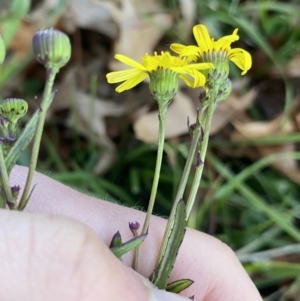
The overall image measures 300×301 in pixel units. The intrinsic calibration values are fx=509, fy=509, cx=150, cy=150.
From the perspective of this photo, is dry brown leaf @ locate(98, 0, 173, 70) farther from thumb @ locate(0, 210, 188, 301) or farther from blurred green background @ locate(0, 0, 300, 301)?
thumb @ locate(0, 210, 188, 301)

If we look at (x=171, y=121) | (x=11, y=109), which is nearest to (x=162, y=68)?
(x=11, y=109)

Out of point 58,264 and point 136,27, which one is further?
point 136,27

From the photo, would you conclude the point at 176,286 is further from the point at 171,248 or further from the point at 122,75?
the point at 122,75

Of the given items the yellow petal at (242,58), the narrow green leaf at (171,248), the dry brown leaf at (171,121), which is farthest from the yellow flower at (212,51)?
the dry brown leaf at (171,121)

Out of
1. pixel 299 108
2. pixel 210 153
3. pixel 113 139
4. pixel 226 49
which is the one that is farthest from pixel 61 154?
pixel 226 49

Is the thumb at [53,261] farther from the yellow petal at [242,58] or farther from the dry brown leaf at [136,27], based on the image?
the dry brown leaf at [136,27]
